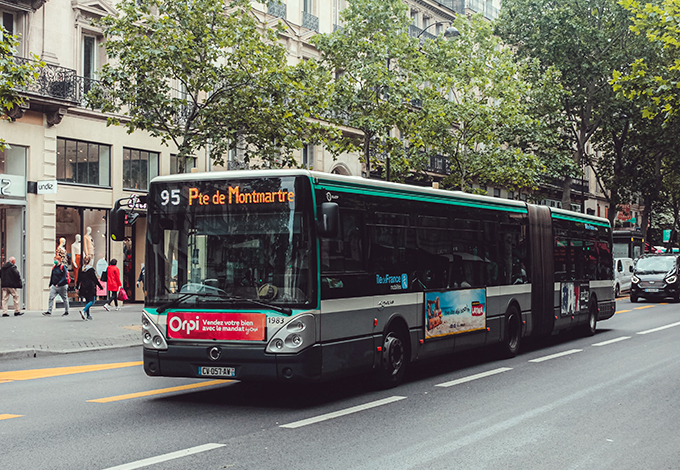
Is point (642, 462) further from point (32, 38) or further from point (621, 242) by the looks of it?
point (621, 242)

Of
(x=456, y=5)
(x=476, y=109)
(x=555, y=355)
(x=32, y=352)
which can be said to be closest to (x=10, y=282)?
(x=32, y=352)

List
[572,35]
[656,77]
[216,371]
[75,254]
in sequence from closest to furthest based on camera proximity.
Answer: [216,371] < [656,77] < [75,254] < [572,35]

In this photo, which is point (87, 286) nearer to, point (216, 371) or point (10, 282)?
point (10, 282)

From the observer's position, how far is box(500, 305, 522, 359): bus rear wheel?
14.2 meters

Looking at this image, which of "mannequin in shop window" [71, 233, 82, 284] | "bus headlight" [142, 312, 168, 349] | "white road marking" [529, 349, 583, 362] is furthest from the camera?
"mannequin in shop window" [71, 233, 82, 284]

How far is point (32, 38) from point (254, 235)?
19245 millimetres

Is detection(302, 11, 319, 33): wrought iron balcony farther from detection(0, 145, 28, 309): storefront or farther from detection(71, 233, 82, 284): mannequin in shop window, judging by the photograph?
detection(0, 145, 28, 309): storefront

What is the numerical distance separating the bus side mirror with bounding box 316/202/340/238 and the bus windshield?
0.88ft

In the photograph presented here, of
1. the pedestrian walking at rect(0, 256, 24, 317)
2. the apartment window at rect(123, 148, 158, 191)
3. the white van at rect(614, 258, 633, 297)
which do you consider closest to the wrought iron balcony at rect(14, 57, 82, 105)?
the apartment window at rect(123, 148, 158, 191)

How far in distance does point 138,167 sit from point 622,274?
76.2 ft

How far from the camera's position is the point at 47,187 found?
2511cm

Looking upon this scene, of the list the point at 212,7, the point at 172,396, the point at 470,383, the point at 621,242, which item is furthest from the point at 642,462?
the point at 621,242

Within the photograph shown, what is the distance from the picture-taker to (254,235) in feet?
30.3

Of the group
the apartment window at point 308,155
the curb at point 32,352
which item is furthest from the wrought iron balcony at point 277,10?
the curb at point 32,352
